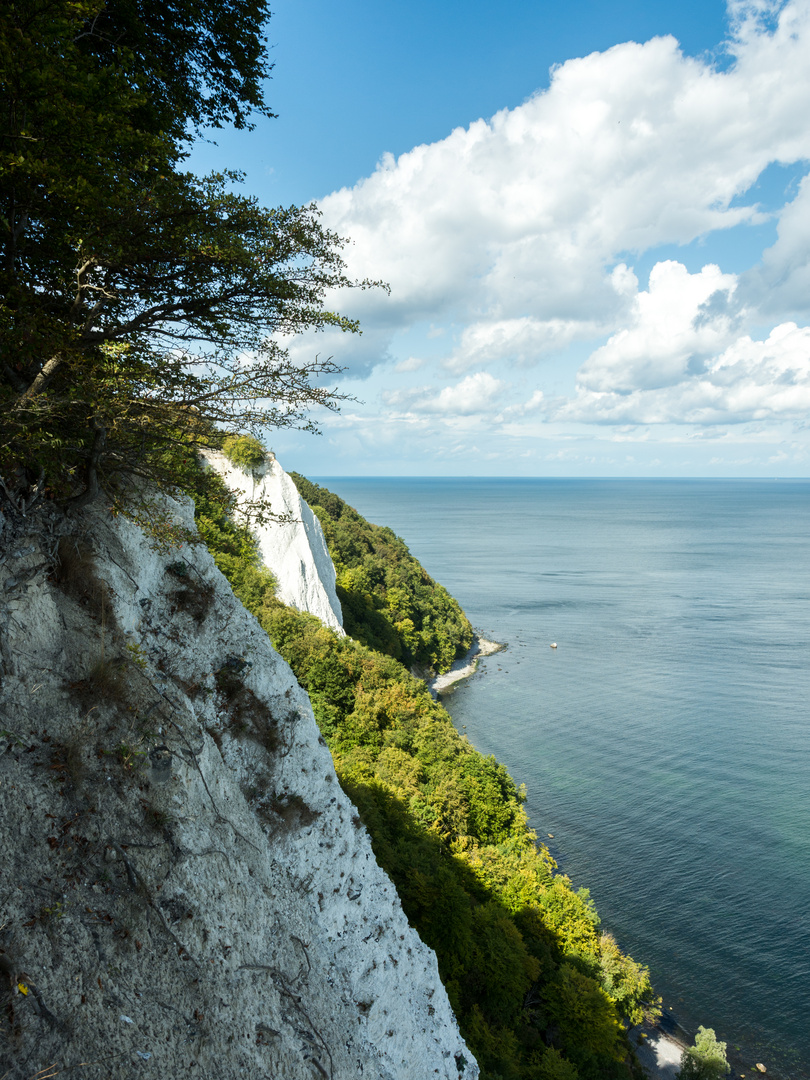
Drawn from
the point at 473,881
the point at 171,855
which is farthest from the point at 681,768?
the point at 171,855

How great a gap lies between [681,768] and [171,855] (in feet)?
158

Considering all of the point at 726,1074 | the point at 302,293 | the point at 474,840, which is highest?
the point at 302,293

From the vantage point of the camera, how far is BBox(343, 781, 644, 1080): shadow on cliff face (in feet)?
68.0

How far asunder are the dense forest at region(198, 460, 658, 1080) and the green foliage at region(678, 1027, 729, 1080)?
2.24m

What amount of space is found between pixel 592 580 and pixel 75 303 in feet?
392

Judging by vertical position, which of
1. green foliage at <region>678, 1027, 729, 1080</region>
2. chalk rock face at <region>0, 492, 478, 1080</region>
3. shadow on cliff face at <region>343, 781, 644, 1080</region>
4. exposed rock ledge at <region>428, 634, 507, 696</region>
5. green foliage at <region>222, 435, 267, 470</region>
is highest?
green foliage at <region>222, 435, 267, 470</region>

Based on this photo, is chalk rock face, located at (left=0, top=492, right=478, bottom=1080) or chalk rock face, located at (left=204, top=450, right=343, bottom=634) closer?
chalk rock face, located at (left=0, top=492, right=478, bottom=1080)

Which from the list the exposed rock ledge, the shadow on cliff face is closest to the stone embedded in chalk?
the shadow on cliff face

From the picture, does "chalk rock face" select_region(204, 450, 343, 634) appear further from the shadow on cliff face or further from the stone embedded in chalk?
the stone embedded in chalk

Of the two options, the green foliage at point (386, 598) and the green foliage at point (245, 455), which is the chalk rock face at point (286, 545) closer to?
the green foliage at point (245, 455)

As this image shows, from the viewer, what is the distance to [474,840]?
2980cm

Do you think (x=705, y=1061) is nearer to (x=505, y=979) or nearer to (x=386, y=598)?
(x=505, y=979)

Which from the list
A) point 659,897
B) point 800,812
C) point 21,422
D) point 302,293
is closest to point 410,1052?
point 21,422

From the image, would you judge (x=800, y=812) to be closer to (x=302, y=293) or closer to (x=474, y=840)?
(x=474, y=840)
